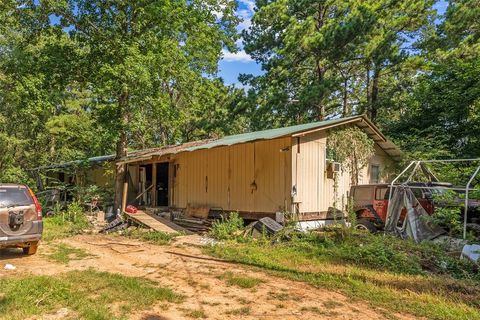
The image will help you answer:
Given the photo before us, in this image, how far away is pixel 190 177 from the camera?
13.4 metres

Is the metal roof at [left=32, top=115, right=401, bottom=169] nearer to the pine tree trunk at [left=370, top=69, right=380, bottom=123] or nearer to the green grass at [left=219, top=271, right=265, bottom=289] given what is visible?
the green grass at [left=219, top=271, right=265, bottom=289]

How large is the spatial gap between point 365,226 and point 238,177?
13.9ft

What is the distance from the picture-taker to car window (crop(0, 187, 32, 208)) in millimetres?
6938

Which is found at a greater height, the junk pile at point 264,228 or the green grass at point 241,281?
the junk pile at point 264,228

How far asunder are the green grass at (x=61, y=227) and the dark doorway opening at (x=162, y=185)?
3.90m

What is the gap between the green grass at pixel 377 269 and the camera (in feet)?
15.6

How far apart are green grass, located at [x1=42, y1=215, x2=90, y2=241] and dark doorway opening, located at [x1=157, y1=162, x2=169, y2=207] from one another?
3.90 m

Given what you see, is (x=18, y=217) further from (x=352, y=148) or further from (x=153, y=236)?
(x=352, y=148)

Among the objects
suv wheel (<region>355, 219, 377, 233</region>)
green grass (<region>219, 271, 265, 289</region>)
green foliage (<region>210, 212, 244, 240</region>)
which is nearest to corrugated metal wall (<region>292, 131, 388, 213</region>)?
suv wheel (<region>355, 219, 377, 233</region>)

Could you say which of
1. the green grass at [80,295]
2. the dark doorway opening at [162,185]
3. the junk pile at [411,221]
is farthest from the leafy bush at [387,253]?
the dark doorway opening at [162,185]

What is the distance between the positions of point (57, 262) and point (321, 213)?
7.72 m

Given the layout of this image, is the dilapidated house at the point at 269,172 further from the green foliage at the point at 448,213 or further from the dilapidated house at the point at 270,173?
the green foliage at the point at 448,213

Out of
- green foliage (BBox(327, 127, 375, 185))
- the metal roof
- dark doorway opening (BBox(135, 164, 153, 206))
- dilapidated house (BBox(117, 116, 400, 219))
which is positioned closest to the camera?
the metal roof

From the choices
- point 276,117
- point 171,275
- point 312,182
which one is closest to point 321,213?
point 312,182
